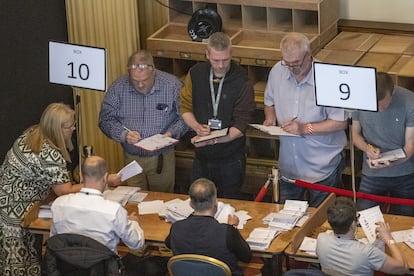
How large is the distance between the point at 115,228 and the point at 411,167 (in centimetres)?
202

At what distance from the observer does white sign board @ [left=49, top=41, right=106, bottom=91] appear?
673cm

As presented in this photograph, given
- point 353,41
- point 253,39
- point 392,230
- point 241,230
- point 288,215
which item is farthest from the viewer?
point 253,39

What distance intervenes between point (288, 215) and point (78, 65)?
172cm

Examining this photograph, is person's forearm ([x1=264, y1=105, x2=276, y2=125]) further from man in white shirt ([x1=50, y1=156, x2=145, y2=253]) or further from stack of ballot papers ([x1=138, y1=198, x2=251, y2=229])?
man in white shirt ([x1=50, y1=156, x2=145, y2=253])

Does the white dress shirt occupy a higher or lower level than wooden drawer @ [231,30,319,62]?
lower

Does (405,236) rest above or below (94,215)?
below

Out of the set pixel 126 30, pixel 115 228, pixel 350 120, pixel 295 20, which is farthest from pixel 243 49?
pixel 115 228

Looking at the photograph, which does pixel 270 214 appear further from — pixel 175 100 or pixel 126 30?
pixel 126 30

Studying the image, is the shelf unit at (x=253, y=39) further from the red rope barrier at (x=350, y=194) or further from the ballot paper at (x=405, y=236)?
the ballot paper at (x=405, y=236)

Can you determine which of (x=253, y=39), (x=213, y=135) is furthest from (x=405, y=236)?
(x=253, y=39)

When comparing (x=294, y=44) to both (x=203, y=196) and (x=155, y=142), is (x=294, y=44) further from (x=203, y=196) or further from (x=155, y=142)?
(x=203, y=196)

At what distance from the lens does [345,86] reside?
6156 mm

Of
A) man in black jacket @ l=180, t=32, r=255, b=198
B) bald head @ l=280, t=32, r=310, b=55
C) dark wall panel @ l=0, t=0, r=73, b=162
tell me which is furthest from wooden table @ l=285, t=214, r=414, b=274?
dark wall panel @ l=0, t=0, r=73, b=162

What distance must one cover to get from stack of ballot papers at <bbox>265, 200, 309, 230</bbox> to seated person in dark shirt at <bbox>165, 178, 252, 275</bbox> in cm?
54
